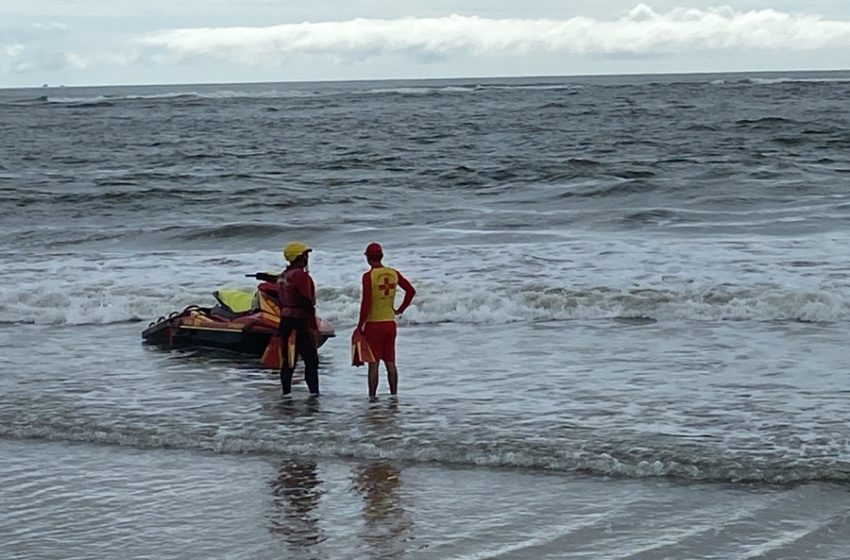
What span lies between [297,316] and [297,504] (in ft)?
12.0

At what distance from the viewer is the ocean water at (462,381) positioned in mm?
8023

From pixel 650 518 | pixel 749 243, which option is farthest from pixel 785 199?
pixel 650 518

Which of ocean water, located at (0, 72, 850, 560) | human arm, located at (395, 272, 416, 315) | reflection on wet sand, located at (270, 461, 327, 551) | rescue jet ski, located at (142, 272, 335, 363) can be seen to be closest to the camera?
reflection on wet sand, located at (270, 461, 327, 551)

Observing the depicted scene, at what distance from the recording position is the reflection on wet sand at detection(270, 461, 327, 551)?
7797 millimetres

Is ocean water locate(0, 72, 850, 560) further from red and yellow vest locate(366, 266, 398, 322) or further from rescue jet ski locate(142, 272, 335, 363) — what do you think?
red and yellow vest locate(366, 266, 398, 322)

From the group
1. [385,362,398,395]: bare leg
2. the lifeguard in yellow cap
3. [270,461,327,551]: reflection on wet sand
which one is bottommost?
[270,461,327,551]: reflection on wet sand

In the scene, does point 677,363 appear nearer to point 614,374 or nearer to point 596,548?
point 614,374

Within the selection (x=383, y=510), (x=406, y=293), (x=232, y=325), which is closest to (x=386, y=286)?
(x=406, y=293)

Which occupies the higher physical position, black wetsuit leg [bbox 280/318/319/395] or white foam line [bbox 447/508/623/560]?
black wetsuit leg [bbox 280/318/319/395]

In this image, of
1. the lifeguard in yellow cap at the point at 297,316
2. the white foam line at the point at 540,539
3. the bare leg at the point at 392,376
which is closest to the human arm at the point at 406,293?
the bare leg at the point at 392,376

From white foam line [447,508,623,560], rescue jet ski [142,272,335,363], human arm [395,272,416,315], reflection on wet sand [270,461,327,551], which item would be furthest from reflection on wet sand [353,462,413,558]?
rescue jet ski [142,272,335,363]

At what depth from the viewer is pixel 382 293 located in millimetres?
11664

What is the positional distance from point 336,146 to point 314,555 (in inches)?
1705

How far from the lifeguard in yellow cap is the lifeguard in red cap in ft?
1.67
